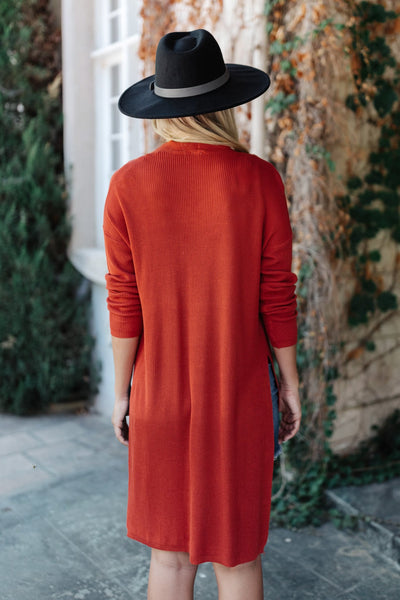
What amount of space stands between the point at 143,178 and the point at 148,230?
13cm

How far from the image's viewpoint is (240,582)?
5.25ft

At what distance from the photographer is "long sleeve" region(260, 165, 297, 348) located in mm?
1536

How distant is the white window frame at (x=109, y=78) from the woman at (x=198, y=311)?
2596 mm

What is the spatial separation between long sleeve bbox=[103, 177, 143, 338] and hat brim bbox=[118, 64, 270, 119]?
212 millimetres

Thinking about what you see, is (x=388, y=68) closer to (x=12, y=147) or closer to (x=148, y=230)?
(x=148, y=230)

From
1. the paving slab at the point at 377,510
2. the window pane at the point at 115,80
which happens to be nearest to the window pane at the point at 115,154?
the window pane at the point at 115,80

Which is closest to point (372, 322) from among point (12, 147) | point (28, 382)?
point (28, 382)

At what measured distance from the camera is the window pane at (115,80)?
4496mm

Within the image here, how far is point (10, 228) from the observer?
174 inches

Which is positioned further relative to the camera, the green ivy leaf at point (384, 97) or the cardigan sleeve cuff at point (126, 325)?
the green ivy leaf at point (384, 97)

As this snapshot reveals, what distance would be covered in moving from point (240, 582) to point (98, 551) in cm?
125

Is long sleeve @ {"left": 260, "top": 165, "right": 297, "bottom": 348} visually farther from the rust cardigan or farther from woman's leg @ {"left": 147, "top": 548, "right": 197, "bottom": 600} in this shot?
woman's leg @ {"left": 147, "top": 548, "right": 197, "bottom": 600}

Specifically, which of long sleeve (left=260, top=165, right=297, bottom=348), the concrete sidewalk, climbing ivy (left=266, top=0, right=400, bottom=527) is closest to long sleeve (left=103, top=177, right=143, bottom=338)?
long sleeve (left=260, top=165, right=297, bottom=348)

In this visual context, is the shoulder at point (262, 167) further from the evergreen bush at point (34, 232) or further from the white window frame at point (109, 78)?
the evergreen bush at point (34, 232)
